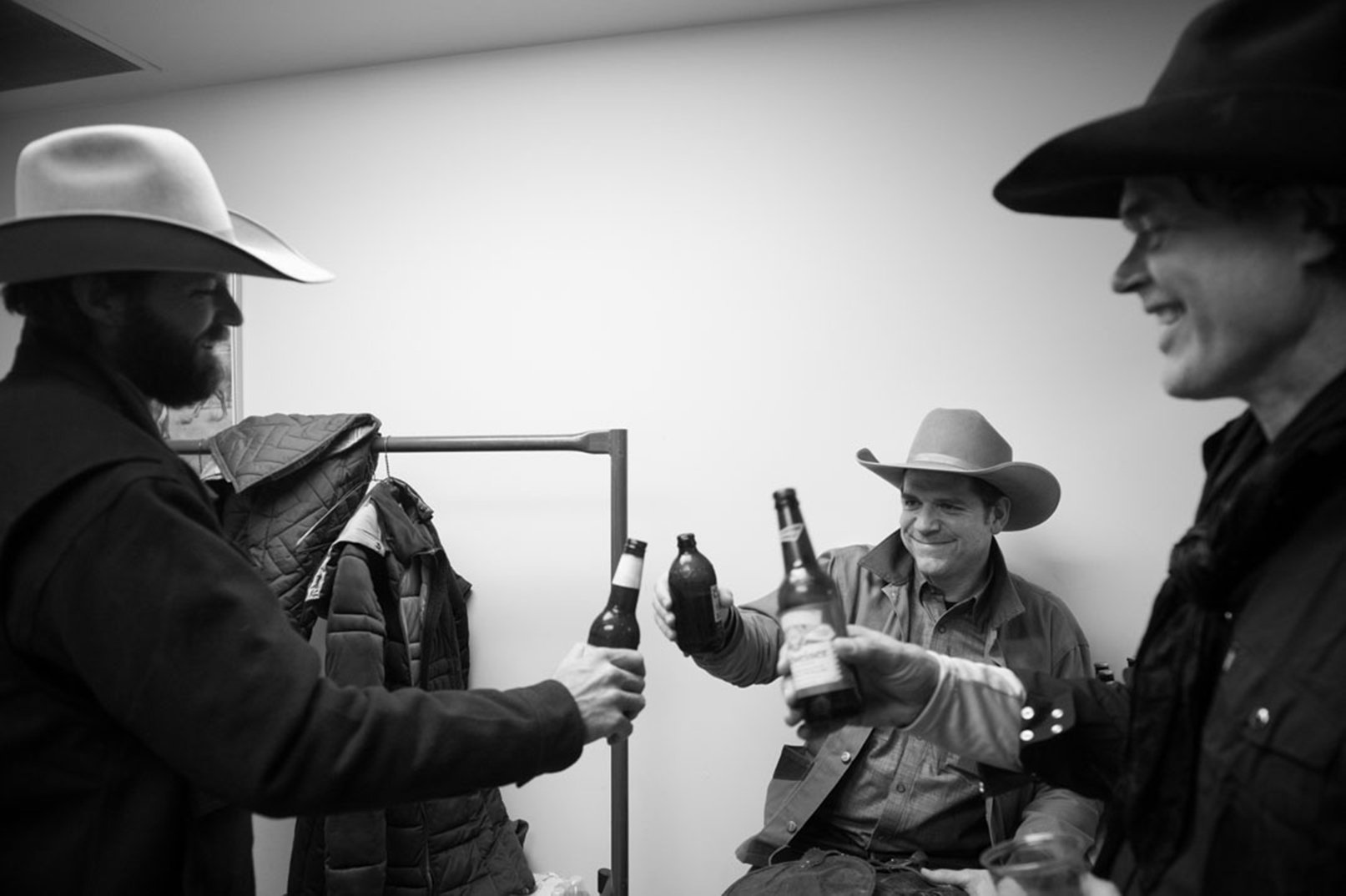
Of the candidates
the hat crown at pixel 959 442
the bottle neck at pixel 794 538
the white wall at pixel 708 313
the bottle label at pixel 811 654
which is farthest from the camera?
the white wall at pixel 708 313

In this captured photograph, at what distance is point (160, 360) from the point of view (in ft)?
3.90

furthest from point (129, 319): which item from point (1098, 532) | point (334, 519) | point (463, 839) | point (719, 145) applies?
point (1098, 532)

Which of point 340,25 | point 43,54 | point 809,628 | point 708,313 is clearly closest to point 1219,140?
point 809,628

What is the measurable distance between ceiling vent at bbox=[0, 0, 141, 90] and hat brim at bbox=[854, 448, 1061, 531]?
2410 millimetres

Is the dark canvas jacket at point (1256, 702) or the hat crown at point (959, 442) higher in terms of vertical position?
the hat crown at point (959, 442)

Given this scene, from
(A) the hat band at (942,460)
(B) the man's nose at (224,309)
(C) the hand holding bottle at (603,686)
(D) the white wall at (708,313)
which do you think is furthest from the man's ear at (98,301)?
(A) the hat band at (942,460)

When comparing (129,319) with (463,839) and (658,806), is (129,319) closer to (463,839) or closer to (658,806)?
(463,839)

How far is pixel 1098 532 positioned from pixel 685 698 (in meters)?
1.13

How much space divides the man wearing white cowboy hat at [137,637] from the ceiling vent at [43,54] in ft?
5.51

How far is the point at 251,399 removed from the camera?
2803mm

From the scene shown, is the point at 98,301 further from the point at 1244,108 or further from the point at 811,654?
the point at 1244,108

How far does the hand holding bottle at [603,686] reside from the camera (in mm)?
1284

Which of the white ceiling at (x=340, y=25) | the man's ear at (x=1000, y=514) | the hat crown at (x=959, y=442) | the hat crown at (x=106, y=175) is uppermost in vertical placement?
the white ceiling at (x=340, y=25)

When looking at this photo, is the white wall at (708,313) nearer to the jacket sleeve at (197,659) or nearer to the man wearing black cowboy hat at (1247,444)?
the man wearing black cowboy hat at (1247,444)
